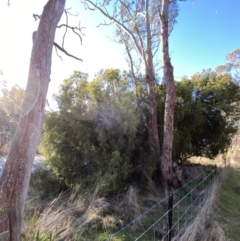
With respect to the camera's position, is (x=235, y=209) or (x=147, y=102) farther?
(x=147, y=102)

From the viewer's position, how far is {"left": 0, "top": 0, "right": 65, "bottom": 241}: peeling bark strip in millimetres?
1708

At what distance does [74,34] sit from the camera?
2.85 m

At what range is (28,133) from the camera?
1805mm

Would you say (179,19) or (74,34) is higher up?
(179,19)

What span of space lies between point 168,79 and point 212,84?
2588 mm

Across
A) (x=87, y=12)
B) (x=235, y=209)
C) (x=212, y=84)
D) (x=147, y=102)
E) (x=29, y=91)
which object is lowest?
(x=235, y=209)

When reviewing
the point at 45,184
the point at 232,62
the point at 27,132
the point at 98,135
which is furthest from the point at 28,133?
the point at 232,62

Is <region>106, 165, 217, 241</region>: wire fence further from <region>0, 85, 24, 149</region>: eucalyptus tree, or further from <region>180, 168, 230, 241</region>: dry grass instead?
<region>0, 85, 24, 149</region>: eucalyptus tree

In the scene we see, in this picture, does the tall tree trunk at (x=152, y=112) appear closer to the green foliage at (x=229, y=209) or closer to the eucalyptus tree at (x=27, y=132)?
the green foliage at (x=229, y=209)

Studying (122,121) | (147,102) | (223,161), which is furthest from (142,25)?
(223,161)

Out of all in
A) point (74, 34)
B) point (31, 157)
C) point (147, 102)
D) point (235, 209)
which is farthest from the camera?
point (147, 102)

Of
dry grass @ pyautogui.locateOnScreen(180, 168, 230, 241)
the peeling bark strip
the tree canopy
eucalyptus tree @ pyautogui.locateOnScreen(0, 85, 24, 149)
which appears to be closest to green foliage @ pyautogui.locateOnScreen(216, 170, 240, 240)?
dry grass @ pyautogui.locateOnScreen(180, 168, 230, 241)

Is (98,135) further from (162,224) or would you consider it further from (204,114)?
(204,114)

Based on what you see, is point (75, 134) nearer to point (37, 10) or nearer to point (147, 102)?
point (147, 102)
